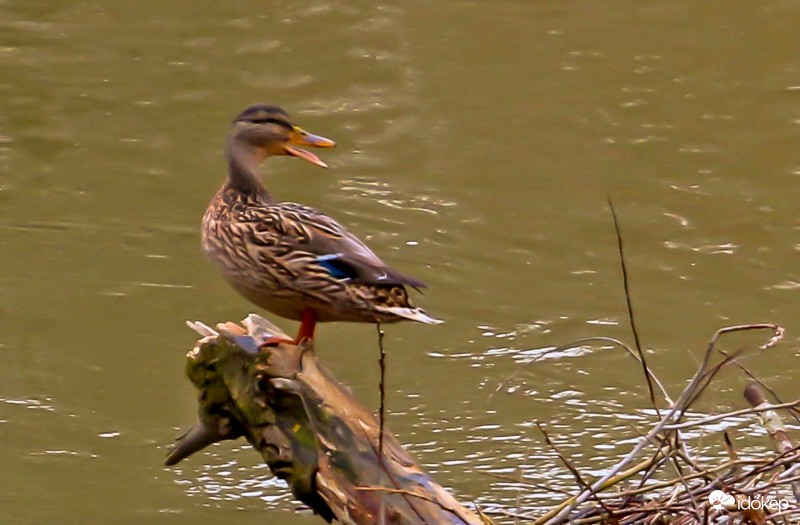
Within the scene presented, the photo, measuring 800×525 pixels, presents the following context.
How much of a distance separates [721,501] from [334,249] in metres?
1.59

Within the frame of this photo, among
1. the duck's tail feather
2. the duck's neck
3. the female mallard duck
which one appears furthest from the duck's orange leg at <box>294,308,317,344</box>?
the duck's neck

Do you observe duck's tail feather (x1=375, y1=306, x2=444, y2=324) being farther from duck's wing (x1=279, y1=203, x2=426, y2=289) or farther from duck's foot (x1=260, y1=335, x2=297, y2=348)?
duck's foot (x1=260, y1=335, x2=297, y2=348)

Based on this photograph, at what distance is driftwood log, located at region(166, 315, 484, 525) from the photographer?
4.94 metres

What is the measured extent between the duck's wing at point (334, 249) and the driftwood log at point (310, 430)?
0.94ft

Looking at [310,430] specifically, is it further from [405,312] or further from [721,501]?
[721,501]

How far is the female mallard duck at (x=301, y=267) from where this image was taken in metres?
5.26

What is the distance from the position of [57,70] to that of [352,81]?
2151mm

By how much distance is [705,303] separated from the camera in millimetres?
8359

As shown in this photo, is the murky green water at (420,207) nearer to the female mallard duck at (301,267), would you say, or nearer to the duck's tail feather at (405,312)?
the duck's tail feather at (405,312)

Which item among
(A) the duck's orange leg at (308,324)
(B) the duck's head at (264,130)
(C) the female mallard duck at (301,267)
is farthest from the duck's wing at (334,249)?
(B) the duck's head at (264,130)

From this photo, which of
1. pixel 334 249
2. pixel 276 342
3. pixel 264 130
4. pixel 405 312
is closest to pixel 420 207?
pixel 264 130

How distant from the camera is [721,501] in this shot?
14.7ft

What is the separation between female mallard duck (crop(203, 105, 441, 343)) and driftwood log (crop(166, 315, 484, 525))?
15 cm

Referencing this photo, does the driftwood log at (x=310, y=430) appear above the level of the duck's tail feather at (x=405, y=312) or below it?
below
